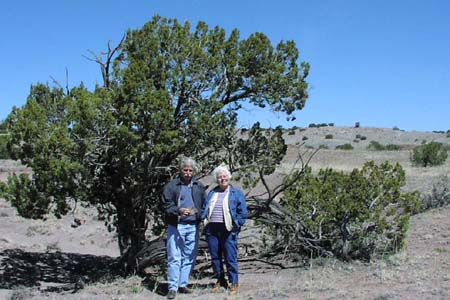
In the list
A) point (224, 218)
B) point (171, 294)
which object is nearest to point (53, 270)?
point (171, 294)

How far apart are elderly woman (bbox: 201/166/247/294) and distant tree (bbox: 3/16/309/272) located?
1.43m

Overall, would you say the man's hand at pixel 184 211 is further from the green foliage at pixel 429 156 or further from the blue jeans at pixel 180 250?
the green foliage at pixel 429 156

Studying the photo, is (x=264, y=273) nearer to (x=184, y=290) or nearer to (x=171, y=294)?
(x=184, y=290)

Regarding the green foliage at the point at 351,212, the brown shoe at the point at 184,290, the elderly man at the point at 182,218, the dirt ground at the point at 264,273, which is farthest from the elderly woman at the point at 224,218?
the green foliage at the point at 351,212

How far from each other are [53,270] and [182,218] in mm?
5672

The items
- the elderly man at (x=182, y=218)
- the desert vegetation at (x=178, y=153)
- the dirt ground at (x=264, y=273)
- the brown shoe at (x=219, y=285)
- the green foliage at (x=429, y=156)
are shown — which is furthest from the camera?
the green foliage at (x=429, y=156)

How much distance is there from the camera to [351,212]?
958cm

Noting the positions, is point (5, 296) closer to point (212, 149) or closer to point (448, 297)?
point (212, 149)

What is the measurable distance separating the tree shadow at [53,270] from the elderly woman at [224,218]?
9.61 feet

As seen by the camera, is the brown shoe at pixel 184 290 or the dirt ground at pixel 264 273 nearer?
the dirt ground at pixel 264 273

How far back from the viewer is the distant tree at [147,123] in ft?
27.8

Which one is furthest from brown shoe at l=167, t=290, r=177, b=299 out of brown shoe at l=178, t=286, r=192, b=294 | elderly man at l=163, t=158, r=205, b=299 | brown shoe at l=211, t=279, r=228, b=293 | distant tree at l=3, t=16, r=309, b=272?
distant tree at l=3, t=16, r=309, b=272

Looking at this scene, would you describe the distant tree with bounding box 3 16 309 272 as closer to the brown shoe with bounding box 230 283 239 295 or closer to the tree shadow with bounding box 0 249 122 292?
the tree shadow with bounding box 0 249 122 292

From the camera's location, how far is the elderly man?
754 centimetres
